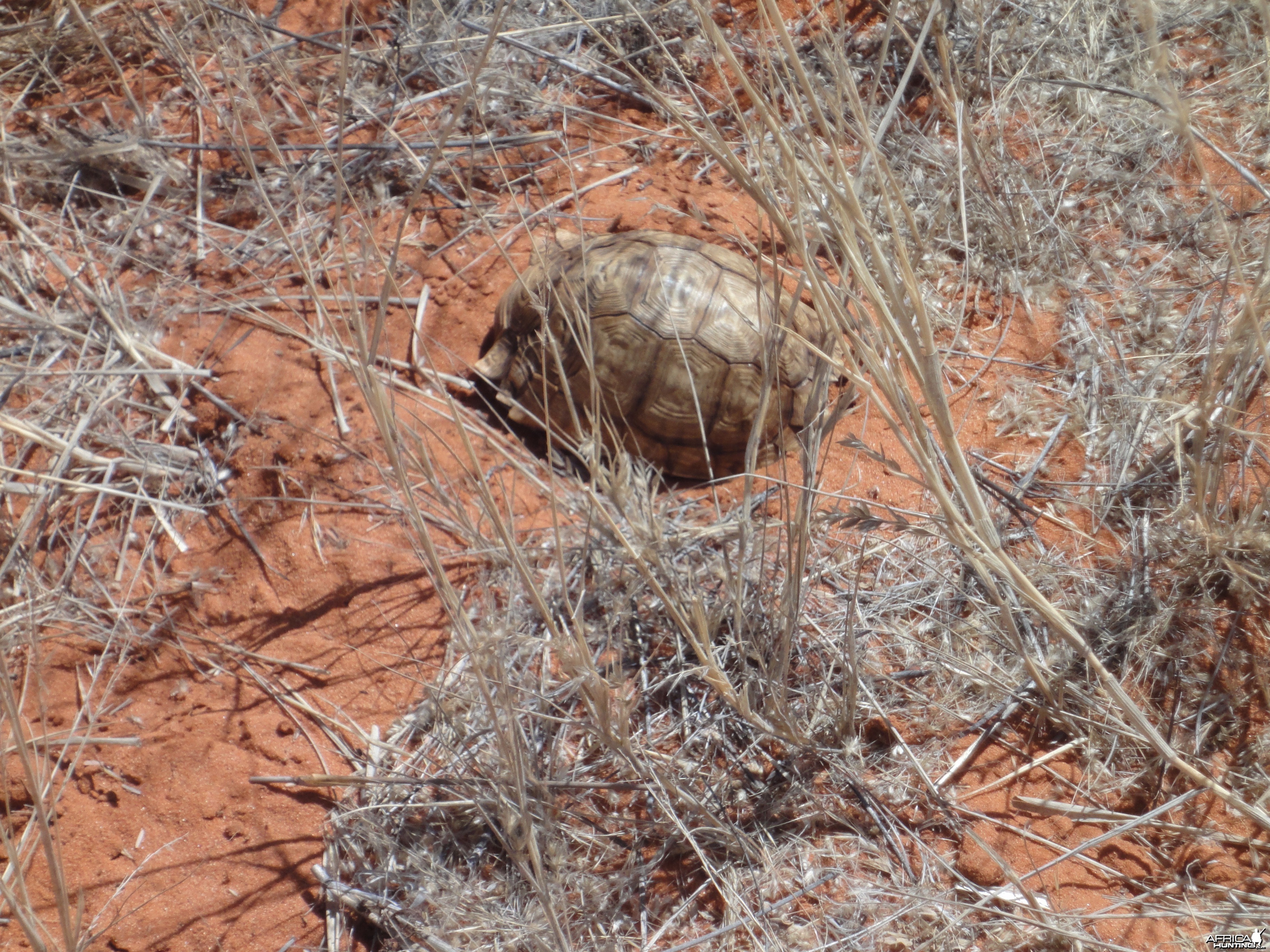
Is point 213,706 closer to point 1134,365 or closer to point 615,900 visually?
point 615,900

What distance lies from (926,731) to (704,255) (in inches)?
75.7

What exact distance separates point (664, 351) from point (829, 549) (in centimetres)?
109

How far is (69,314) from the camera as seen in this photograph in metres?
2.92

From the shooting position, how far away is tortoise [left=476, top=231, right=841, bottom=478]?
312 centimetres

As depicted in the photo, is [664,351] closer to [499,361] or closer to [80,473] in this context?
[499,361]

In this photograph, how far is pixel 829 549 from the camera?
8.18 ft

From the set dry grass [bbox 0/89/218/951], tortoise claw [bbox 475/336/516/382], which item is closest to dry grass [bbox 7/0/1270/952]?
dry grass [bbox 0/89/218/951]

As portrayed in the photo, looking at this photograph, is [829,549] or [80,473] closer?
[829,549]

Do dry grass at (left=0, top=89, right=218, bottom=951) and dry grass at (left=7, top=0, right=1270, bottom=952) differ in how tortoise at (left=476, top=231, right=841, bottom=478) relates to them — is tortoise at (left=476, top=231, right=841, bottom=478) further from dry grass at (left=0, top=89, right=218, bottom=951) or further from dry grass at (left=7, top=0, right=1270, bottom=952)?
dry grass at (left=0, top=89, right=218, bottom=951)

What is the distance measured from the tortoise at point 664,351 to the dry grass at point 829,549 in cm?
33

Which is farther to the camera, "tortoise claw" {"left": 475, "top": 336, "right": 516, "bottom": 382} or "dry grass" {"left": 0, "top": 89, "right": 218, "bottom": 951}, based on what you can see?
"tortoise claw" {"left": 475, "top": 336, "right": 516, "bottom": 382}

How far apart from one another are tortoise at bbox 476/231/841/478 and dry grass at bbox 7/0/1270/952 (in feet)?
1.09

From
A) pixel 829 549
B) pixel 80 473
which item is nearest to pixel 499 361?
pixel 80 473

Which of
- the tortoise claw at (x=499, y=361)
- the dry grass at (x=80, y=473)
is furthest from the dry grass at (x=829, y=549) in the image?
the tortoise claw at (x=499, y=361)
